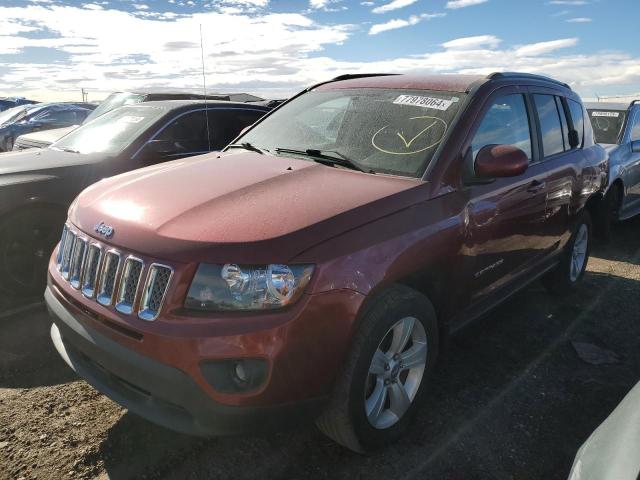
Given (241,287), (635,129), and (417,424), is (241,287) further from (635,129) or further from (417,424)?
(635,129)

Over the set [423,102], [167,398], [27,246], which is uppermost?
[423,102]

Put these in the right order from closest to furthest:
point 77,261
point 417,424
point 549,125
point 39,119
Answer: point 77,261 → point 417,424 → point 549,125 → point 39,119

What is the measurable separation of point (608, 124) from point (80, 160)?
6.76 meters

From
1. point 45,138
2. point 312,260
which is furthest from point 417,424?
point 45,138

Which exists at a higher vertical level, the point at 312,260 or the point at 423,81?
the point at 423,81

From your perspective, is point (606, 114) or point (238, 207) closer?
point (238, 207)

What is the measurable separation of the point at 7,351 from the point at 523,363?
3.61 metres

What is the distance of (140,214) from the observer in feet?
7.64

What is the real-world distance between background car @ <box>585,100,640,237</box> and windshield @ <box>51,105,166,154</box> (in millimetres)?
5419

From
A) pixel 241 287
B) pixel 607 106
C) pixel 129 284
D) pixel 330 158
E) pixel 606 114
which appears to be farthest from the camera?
pixel 607 106

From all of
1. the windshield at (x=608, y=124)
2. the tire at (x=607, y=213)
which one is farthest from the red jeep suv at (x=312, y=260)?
the windshield at (x=608, y=124)

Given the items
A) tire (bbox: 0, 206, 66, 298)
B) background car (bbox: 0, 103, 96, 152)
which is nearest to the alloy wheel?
tire (bbox: 0, 206, 66, 298)

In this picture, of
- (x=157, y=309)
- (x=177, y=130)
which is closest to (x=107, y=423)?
(x=157, y=309)

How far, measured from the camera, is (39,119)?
41.8ft
